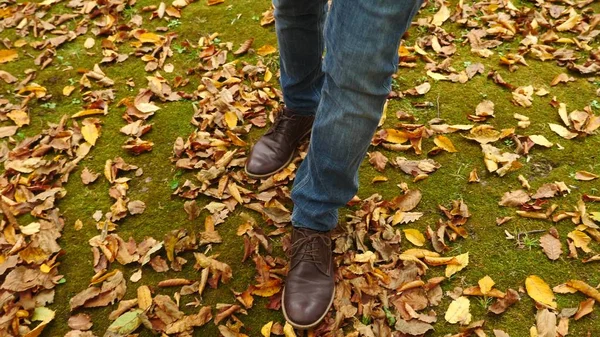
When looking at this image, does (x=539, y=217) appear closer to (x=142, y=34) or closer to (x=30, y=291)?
(x=30, y=291)

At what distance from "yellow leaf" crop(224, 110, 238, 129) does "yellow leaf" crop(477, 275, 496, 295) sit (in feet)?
5.35

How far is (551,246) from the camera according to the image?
2.13 m

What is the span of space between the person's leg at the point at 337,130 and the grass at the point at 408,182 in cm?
21

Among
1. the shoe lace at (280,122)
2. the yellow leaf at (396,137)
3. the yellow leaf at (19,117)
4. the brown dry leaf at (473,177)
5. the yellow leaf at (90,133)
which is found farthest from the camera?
the yellow leaf at (19,117)

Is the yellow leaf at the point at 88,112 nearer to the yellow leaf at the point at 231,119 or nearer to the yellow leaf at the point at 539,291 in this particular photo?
the yellow leaf at the point at 231,119

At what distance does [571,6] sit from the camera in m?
3.52

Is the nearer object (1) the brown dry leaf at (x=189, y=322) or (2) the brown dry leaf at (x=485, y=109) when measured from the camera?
(1) the brown dry leaf at (x=189, y=322)

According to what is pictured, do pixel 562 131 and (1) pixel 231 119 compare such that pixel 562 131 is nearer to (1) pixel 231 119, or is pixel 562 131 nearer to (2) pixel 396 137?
(2) pixel 396 137

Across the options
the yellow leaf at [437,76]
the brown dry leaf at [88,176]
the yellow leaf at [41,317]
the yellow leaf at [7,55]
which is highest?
the yellow leaf at [437,76]

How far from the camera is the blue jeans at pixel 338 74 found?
137cm

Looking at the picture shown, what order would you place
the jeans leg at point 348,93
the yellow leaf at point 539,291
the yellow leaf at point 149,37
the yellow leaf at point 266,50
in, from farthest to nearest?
the yellow leaf at point 149,37 < the yellow leaf at point 266,50 < the yellow leaf at point 539,291 < the jeans leg at point 348,93

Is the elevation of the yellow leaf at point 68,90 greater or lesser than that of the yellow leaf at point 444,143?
lesser

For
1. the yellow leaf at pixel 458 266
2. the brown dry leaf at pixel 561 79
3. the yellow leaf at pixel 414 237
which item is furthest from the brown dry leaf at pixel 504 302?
the brown dry leaf at pixel 561 79

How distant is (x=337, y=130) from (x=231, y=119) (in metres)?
1.35
